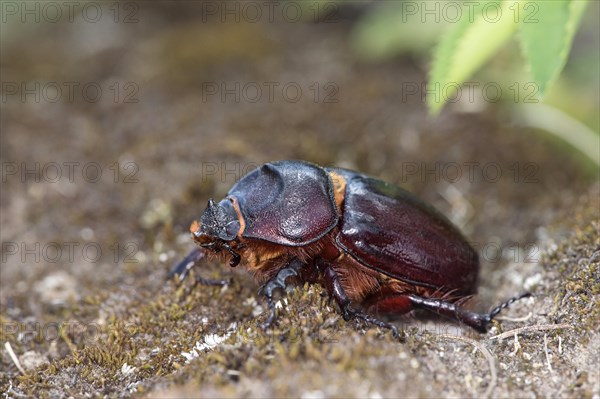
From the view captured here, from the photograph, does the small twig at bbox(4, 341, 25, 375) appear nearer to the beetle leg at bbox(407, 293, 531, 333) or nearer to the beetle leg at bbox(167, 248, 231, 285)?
the beetle leg at bbox(167, 248, 231, 285)

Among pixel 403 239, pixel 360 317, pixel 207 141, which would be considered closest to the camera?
pixel 360 317

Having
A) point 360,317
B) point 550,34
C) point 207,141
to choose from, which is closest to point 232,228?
point 360,317

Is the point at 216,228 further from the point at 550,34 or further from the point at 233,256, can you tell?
the point at 550,34

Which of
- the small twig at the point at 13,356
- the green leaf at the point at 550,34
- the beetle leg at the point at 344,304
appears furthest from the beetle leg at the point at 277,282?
Result: the green leaf at the point at 550,34

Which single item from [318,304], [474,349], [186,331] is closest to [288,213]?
[318,304]

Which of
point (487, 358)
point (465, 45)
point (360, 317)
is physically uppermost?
point (465, 45)

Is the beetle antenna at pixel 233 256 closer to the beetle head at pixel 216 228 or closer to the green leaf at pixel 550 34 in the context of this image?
the beetle head at pixel 216 228

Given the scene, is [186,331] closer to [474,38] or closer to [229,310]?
[229,310]
